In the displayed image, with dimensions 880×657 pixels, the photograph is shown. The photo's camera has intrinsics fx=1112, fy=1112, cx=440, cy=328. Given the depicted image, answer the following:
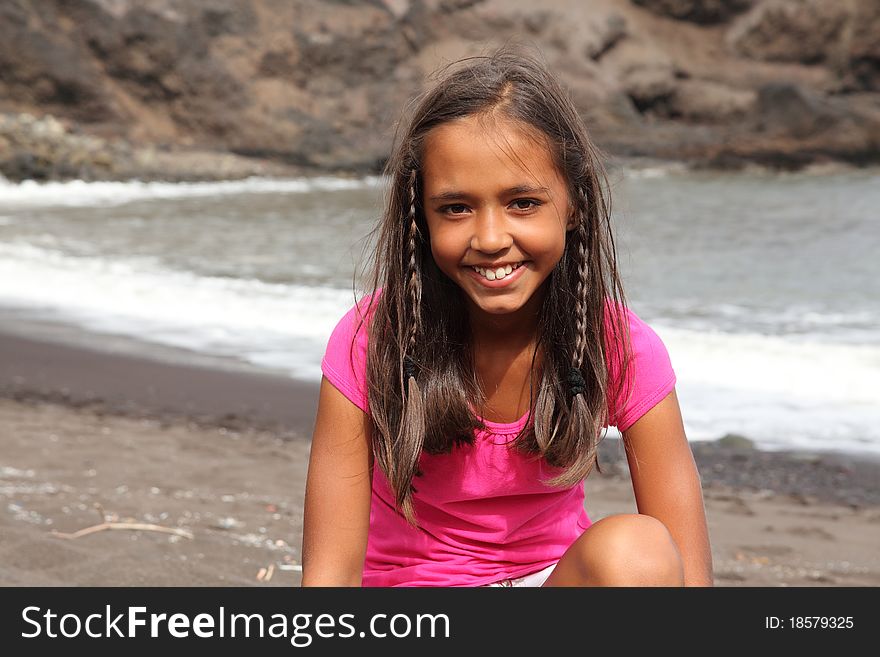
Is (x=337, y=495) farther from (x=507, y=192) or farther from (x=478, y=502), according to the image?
(x=507, y=192)

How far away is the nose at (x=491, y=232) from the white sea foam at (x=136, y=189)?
1604 cm

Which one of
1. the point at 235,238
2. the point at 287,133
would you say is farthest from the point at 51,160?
the point at 235,238

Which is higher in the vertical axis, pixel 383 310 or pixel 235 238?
pixel 235 238

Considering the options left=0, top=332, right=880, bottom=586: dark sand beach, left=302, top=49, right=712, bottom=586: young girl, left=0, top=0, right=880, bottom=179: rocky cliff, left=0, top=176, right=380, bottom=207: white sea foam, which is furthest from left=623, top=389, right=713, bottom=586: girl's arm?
left=0, top=0, right=880, bottom=179: rocky cliff

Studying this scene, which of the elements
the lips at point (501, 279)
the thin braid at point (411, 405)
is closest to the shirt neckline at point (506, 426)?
the thin braid at point (411, 405)

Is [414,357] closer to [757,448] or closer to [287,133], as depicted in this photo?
[757,448]

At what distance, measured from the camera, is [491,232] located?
175 centimetres

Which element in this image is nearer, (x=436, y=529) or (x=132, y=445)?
(x=436, y=529)

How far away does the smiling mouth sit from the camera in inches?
70.2

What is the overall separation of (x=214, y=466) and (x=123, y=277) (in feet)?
17.1

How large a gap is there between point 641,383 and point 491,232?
0.35 m

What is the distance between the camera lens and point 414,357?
183 centimetres

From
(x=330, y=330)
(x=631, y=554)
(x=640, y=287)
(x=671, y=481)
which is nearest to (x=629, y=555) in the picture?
(x=631, y=554)

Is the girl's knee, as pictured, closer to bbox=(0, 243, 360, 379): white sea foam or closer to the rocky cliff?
bbox=(0, 243, 360, 379): white sea foam
